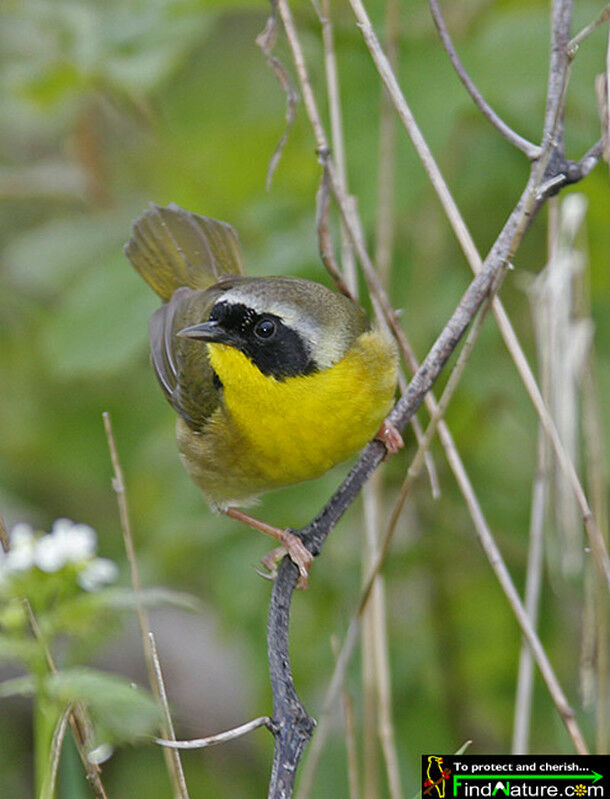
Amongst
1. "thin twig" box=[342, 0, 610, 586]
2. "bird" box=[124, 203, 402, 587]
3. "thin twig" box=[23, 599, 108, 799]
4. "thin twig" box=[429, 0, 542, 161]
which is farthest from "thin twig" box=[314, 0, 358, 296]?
"thin twig" box=[23, 599, 108, 799]

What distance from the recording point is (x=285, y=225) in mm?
2984

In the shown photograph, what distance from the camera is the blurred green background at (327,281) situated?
2.69 meters

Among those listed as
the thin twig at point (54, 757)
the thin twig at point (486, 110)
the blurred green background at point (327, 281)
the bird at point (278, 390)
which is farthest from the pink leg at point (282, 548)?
the thin twig at point (486, 110)

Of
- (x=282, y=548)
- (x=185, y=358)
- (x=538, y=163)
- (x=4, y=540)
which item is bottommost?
(x=4, y=540)

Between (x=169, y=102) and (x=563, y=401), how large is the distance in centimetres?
208

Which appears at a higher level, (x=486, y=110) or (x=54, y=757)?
(x=486, y=110)

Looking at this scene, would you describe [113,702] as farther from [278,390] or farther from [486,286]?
[278,390]

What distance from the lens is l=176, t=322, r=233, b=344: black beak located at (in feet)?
7.88

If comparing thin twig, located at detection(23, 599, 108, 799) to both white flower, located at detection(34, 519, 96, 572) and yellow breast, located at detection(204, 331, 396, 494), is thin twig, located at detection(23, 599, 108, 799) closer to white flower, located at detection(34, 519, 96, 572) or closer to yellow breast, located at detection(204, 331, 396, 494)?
white flower, located at detection(34, 519, 96, 572)

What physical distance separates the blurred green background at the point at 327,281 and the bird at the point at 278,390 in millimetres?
207

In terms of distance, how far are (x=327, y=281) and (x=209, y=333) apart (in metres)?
0.47

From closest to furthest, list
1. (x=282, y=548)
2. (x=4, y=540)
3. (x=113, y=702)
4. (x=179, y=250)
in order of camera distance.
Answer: (x=113, y=702)
(x=4, y=540)
(x=282, y=548)
(x=179, y=250)

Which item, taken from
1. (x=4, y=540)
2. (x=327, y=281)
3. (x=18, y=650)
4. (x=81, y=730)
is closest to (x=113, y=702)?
(x=18, y=650)

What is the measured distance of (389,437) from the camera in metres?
2.13
